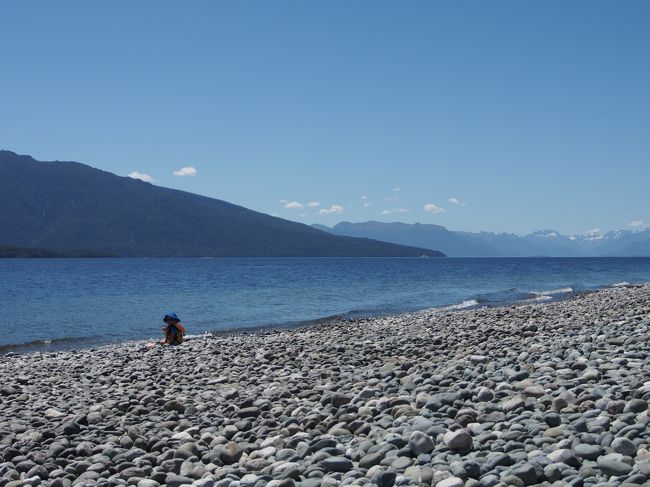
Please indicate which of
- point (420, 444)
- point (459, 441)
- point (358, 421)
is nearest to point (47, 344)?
point (358, 421)

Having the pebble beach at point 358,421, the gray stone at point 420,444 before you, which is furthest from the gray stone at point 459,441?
the gray stone at point 420,444

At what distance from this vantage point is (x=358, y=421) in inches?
309

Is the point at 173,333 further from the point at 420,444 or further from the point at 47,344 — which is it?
the point at 420,444

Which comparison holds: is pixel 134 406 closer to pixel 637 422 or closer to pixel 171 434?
pixel 171 434

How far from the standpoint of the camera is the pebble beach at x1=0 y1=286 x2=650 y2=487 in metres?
6.05

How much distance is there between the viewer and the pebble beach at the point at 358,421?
238 inches

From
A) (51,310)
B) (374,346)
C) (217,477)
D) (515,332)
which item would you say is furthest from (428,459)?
(51,310)

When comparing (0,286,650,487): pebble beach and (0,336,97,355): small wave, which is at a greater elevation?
(0,286,650,487): pebble beach

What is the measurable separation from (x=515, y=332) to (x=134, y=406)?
33.8 feet

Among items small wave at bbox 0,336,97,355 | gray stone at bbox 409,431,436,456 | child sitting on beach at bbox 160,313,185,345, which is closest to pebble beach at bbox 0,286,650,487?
gray stone at bbox 409,431,436,456

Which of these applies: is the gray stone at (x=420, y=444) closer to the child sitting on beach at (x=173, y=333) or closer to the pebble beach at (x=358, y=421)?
the pebble beach at (x=358, y=421)

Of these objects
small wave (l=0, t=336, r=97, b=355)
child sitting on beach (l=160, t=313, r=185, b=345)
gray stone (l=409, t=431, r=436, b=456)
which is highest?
gray stone (l=409, t=431, r=436, b=456)

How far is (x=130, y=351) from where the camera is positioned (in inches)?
799

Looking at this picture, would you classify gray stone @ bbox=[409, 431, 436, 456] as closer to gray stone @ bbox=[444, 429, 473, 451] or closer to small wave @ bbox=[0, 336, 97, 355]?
gray stone @ bbox=[444, 429, 473, 451]
